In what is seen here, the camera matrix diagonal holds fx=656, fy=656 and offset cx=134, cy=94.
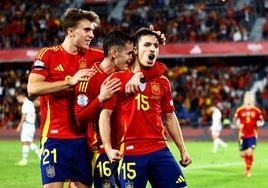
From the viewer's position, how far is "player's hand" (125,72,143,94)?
654cm

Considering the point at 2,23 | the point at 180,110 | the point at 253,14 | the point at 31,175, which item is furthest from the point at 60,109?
the point at 2,23

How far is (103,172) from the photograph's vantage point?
7289 millimetres

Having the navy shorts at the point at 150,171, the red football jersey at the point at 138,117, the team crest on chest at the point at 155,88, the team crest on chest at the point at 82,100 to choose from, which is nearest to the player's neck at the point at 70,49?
the team crest on chest at the point at 82,100

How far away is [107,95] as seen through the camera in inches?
261

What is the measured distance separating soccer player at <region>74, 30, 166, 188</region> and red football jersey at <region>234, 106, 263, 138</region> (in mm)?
10515

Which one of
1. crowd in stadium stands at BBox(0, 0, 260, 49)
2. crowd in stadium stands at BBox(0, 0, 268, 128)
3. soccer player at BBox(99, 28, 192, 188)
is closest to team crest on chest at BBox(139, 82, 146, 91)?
soccer player at BBox(99, 28, 192, 188)

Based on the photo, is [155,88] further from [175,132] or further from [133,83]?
[175,132]

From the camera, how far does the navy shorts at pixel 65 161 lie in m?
7.23

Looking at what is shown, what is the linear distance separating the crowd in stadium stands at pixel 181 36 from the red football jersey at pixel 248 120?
Result: 1488cm

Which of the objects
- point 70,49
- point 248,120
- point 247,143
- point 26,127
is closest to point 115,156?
point 70,49

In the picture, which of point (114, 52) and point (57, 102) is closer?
point (114, 52)

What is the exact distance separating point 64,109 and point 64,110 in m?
0.01

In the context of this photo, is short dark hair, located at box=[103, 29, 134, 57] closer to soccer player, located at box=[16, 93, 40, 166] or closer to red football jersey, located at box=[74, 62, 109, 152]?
red football jersey, located at box=[74, 62, 109, 152]

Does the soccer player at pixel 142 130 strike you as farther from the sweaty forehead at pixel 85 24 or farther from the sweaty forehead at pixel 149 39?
the sweaty forehead at pixel 85 24
